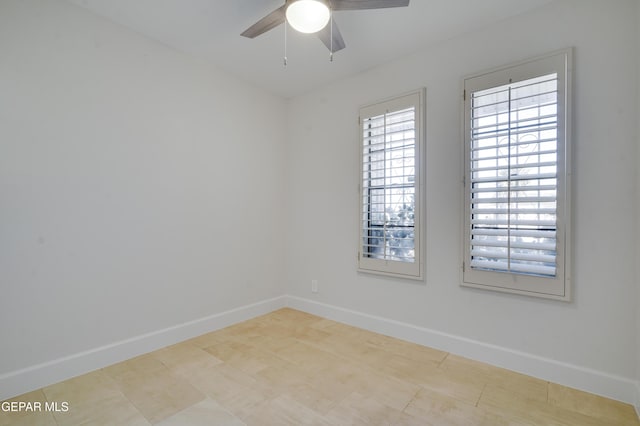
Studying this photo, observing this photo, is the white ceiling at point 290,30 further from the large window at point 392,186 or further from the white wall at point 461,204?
the large window at point 392,186

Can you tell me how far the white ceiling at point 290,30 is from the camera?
223cm

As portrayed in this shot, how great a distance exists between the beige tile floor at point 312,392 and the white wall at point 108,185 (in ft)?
1.42

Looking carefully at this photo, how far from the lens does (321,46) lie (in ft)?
9.00

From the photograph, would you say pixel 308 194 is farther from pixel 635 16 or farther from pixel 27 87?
pixel 635 16

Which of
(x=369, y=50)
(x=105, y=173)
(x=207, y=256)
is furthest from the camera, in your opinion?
(x=207, y=256)

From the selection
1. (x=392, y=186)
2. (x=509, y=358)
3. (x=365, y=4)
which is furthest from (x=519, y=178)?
(x=365, y=4)

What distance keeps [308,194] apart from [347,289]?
3.83 feet

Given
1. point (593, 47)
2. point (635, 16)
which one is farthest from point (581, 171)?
point (635, 16)

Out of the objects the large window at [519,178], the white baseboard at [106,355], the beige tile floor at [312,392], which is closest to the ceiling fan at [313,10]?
the large window at [519,178]

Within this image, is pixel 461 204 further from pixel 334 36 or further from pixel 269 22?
pixel 269 22

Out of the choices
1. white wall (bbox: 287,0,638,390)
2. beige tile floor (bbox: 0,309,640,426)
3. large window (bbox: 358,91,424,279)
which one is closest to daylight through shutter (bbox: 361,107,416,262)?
large window (bbox: 358,91,424,279)

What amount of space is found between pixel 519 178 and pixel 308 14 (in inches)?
69.8

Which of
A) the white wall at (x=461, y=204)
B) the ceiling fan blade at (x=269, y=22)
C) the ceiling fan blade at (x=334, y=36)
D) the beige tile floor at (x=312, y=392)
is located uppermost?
the ceiling fan blade at (x=269, y=22)

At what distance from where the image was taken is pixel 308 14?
5.97 feet
